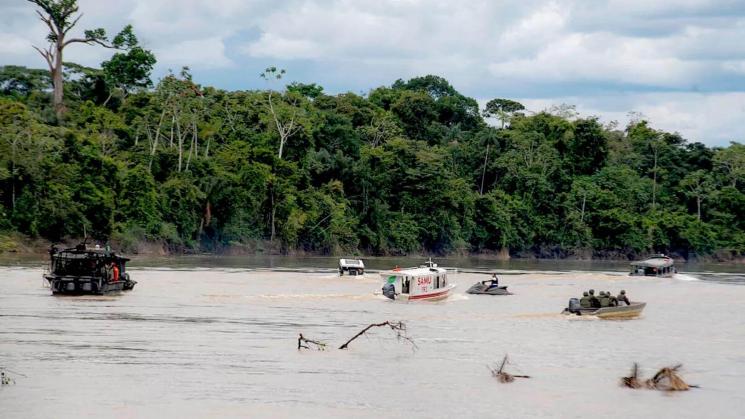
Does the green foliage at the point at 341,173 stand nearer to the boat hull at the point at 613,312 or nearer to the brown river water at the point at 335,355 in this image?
the brown river water at the point at 335,355

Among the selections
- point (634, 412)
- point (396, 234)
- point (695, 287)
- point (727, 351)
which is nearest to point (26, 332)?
point (634, 412)

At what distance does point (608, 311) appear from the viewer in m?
50.6

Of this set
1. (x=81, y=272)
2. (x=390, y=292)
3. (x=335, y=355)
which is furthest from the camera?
(x=390, y=292)

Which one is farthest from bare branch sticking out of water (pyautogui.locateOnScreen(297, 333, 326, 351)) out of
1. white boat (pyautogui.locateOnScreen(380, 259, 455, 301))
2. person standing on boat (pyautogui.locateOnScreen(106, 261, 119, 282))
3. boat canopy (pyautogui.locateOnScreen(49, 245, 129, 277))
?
person standing on boat (pyautogui.locateOnScreen(106, 261, 119, 282))

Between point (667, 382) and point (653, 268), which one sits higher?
point (653, 268)

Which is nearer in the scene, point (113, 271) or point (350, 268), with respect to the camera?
point (113, 271)

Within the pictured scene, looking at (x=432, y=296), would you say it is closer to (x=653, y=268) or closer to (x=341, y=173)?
(x=653, y=268)

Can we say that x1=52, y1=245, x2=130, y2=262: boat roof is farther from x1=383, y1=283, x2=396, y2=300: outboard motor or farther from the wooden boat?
the wooden boat

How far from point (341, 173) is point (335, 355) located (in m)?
79.8

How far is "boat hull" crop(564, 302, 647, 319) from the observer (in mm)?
50375

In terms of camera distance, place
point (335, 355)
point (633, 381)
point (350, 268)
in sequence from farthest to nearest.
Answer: point (350, 268) < point (335, 355) < point (633, 381)

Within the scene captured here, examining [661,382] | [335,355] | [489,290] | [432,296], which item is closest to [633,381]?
[661,382]

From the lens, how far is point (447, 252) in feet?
397

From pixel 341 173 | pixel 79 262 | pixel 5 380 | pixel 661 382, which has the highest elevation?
pixel 341 173
